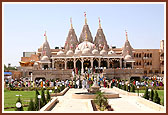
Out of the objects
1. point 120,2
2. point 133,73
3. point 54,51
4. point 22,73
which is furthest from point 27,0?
point 54,51

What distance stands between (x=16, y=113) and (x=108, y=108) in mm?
6587

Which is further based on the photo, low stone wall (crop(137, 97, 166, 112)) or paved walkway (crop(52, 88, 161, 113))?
paved walkway (crop(52, 88, 161, 113))

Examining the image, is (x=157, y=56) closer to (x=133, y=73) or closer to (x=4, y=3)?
(x=133, y=73)

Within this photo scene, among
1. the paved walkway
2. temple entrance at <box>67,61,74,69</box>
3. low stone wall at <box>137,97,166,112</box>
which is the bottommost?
the paved walkway

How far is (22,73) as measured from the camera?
57.5 metres

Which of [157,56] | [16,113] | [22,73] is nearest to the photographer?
[16,113]

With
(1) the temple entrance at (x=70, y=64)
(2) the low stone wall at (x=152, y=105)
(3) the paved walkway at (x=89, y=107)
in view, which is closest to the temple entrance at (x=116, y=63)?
(1) the temple entrance at (x=70, y=64)

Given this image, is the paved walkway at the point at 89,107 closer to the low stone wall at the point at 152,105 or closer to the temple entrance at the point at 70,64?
the low stone wall at the point at 152,105

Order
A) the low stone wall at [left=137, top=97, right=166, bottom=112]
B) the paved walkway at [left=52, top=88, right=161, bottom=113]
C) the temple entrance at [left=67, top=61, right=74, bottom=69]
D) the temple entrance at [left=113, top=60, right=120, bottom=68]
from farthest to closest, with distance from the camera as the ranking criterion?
the temple entrance at [left=113, top=60, right=120, bottom=68] → the temple entrance at [left=67, top=61, right=74, bottom=69] → the paved walkway at [left=52, top=88, right=161, bottom=113] → the low stone wall at [left=137, top=97, right=166, bottom=112]

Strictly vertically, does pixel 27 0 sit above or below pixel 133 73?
above

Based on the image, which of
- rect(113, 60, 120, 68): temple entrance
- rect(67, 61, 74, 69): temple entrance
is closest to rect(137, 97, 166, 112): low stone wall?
rect(113, 60, 120, 68): temple entrance

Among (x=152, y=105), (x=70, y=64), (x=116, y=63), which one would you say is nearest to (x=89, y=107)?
(x=152, y=105)

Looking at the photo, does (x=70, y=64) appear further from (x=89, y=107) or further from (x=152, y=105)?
(x=89, y=107)

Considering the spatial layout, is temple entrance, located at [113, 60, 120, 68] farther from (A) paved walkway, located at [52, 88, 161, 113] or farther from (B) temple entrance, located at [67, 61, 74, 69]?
(A) paved walkway, located at [52, 88, 161, 113]
